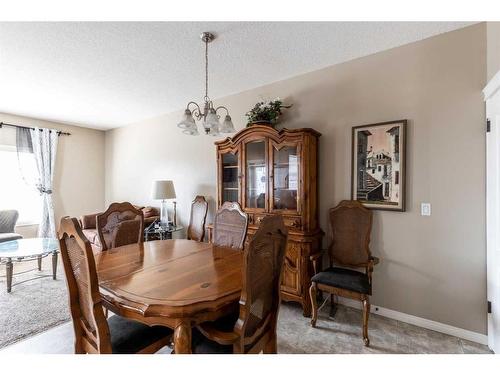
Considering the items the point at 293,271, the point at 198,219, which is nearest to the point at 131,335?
the point at 293,271

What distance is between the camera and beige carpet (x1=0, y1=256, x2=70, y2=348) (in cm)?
218

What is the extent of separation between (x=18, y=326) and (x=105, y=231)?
43.1 inches

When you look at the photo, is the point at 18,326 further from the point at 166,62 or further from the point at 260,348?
the point at 166,62

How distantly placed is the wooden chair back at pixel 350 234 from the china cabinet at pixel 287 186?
0.59ft

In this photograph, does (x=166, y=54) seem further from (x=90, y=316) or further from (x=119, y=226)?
(x=90, y=316)

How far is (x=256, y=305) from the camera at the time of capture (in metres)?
1.29

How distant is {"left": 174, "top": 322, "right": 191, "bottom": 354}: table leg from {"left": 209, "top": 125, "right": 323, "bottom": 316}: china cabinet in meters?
1.52

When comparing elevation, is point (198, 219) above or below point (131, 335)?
above

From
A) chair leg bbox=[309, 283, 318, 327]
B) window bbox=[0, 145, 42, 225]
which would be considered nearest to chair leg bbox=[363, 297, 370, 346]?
chair leg bbox=[309, 283, 318, 327]

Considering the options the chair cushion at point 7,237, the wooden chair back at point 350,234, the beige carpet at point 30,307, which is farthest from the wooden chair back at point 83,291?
the chair cushion at point 7,237

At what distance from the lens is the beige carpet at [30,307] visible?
2.18m

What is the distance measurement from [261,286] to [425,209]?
1.79 metres

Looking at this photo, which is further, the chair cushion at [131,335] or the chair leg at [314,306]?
the chair leg at [314,306]

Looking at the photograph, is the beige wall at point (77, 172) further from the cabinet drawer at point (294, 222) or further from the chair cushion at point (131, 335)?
the cabinet drawer at point (294, 222)
